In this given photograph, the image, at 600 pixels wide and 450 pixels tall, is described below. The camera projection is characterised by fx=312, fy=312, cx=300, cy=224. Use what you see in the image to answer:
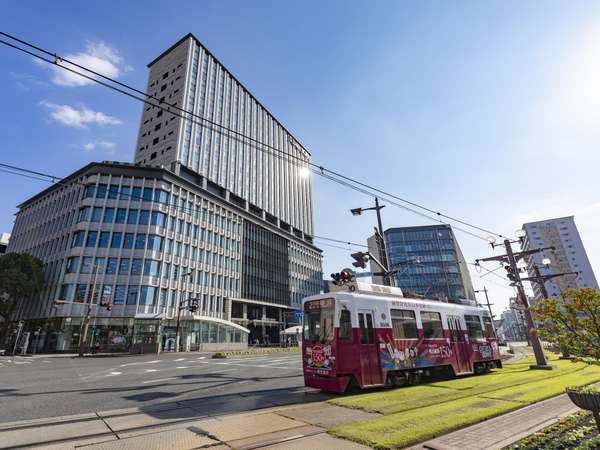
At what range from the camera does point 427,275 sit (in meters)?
84.8

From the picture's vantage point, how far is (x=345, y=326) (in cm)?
1027

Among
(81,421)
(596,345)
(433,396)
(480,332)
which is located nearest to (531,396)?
(433,396)

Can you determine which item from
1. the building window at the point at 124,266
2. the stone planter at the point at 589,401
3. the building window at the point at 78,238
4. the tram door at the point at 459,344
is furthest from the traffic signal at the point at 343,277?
the building window at the point at 78,238

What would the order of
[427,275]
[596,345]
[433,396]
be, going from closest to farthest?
[596,345] → [433,396] → [427,275]

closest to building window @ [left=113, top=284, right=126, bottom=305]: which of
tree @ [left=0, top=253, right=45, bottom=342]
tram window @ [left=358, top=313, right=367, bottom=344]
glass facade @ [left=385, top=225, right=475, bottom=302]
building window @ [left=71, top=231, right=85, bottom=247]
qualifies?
building window @ [left=71, top=231, right=85, bottom=247]

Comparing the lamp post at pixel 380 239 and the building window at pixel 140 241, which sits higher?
the building window at pixel 140 241

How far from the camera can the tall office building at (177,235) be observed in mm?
39594

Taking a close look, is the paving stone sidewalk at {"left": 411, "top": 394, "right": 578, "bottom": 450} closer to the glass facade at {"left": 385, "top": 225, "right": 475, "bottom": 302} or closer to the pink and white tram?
the pink and white tram

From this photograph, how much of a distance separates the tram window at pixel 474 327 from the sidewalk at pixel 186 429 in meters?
9.84

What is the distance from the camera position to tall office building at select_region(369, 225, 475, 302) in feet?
274

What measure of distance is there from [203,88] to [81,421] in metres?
65.1

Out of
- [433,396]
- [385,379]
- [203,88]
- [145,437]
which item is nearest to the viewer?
[145,437]

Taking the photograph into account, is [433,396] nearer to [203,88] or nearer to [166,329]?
[166,329]

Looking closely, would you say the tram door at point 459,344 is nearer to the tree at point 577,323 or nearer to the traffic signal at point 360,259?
the traffic signal at point 360,259
